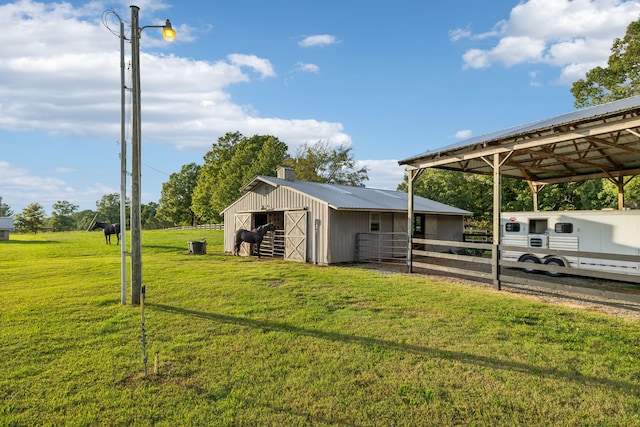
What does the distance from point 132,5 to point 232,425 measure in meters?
8.18

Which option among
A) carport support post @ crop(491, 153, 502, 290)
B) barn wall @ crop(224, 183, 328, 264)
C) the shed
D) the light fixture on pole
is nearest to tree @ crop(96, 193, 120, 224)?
the shed

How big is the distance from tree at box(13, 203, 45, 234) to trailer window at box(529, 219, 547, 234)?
5727 centimetres

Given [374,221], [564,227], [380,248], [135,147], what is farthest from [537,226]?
[135,147]

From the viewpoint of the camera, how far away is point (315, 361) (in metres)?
4.48

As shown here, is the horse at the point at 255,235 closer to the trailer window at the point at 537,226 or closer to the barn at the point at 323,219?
the barn at the point at 323,219

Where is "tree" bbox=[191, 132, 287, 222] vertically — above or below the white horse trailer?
above

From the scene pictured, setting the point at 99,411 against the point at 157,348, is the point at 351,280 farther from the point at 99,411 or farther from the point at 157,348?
the point at 99,411

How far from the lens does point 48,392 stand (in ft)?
12.2

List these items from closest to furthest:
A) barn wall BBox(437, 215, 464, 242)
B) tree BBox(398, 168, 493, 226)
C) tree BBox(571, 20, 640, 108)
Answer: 1. barn wall BBox(437, 215, 464, 242)
2. tree BBox(571, 20, 640, 108)
3. tree BBox(398, 168, 493, 226)

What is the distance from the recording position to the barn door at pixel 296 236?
1516 centimetres

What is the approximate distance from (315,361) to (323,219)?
10089 mm

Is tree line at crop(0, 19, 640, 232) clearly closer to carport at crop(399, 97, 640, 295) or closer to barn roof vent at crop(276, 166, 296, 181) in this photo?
carport at crop(399, 97, 640, 295)

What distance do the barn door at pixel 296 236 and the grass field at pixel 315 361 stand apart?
7093mm

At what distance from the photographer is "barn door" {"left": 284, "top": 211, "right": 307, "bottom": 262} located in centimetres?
1516
